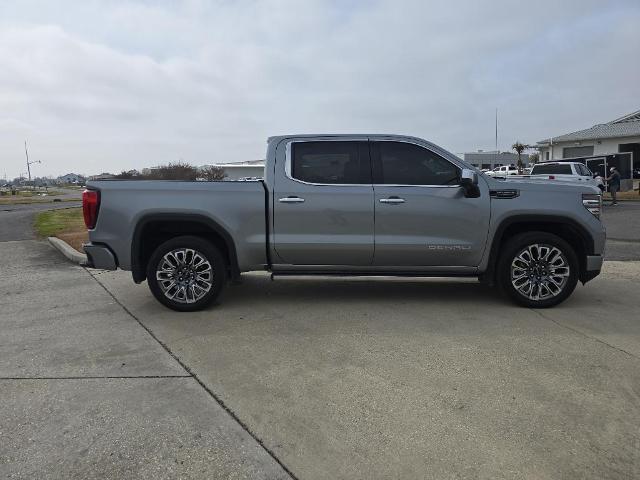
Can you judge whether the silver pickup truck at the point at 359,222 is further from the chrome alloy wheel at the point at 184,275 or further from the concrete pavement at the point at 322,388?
the concrete pavement at the point at 322,388

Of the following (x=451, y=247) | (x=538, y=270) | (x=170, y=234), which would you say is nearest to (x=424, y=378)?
(x=451, y=247)

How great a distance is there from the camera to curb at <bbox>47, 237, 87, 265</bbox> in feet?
27.4

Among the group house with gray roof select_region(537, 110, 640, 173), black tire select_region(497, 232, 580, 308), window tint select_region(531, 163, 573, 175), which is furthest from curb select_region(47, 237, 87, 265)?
house with gray roof select_region(537, 110, 640, 173)

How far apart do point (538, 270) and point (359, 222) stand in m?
2.04

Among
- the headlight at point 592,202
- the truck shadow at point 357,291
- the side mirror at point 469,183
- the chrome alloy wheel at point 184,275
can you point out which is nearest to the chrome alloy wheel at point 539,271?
the truck shadow at point 357,291

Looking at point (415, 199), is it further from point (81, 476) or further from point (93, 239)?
point (81, 476)

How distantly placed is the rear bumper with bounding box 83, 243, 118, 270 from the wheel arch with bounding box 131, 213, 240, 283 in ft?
0.72

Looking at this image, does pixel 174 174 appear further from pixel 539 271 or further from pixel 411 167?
pixel 539 271

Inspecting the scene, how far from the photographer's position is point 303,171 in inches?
209

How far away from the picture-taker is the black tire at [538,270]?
5.20m

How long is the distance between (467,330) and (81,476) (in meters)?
3.44

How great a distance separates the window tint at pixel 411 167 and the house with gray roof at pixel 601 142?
3164 cm

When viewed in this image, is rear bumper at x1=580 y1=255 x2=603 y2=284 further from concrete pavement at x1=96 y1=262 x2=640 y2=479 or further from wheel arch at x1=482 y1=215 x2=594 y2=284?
concrete pavement at x1=96 y1=262 x2=640 y2=479

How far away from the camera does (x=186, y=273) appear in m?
5.28
